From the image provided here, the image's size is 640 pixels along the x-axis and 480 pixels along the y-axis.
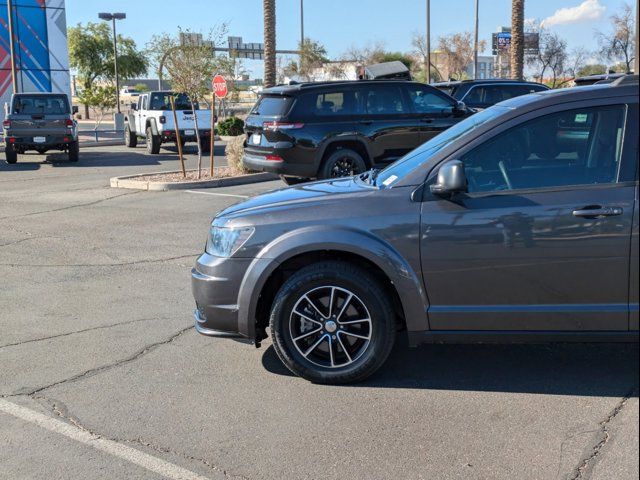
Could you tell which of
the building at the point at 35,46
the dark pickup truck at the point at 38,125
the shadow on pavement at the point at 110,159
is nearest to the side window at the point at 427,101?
the shadow on pavement at the point at 110,159

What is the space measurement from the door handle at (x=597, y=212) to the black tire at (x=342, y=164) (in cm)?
826

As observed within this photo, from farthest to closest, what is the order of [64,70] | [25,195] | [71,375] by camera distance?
[64,70] → [25,195] → [71,375]

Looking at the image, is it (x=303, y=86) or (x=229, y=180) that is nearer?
(x=303, y=86)

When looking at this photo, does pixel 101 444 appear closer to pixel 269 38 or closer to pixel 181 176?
pixel 181 176

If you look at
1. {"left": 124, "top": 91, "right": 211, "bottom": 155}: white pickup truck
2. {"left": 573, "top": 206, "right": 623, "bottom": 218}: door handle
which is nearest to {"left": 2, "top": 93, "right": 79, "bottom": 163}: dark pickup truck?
{"left": 124, "top": 91, "right": 211, "bottom": 155}: white pickup truck

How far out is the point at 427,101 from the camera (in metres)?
13.2

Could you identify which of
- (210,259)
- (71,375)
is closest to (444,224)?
(210,259)

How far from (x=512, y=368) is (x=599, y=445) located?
46.5 inches

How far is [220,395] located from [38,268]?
15.0 ft

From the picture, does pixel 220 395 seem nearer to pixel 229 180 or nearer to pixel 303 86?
pixel 303 86

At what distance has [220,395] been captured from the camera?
15.6ft

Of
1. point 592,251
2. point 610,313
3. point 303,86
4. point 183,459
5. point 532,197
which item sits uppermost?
point 303,86

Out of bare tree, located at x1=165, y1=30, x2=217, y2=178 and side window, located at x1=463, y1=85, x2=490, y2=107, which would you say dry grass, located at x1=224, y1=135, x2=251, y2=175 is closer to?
bare tree, located at x1=165, y1=30, x2=217, y2=178

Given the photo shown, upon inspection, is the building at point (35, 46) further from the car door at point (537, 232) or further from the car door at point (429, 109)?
the car door at point (537, 232)
